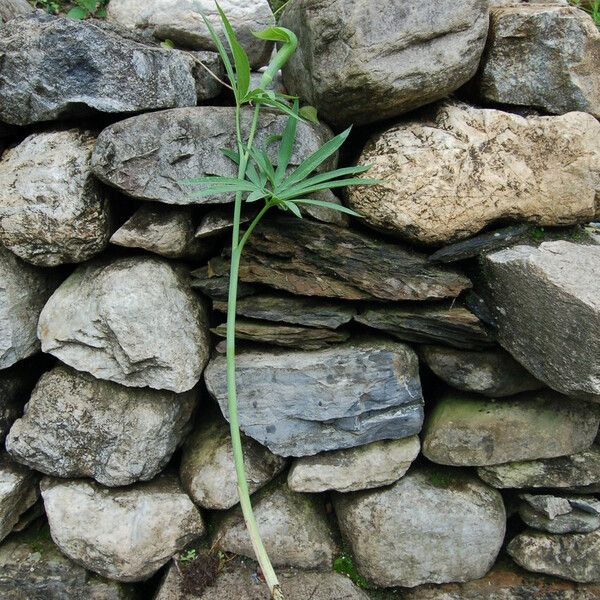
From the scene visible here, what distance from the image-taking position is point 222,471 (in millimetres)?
2287

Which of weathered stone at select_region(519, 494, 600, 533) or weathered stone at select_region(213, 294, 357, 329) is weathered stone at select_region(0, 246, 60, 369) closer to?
weathered stone at select_region(213, 294, 357, 329)

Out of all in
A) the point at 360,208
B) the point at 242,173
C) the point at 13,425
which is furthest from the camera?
the point at 13,425

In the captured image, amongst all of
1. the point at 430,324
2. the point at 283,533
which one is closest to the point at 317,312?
the point at 430,324

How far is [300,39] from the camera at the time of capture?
210 cm

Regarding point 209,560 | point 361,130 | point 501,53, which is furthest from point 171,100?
point 209,560

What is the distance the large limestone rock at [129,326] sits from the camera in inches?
82.3

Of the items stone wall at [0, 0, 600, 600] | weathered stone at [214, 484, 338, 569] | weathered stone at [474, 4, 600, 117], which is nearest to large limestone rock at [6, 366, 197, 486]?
stone wall at [0, 0, 600, 600]

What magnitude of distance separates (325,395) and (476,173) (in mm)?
955

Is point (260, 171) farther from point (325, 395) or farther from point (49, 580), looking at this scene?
point (49, 580)

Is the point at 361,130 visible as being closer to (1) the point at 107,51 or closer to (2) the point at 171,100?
(2) the point at 171,100

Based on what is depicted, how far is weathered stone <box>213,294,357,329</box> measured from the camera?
2143mm

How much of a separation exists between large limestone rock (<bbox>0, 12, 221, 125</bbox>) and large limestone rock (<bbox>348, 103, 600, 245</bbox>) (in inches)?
32.3

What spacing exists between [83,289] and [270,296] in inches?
27.6

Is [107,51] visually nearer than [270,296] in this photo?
Yes
